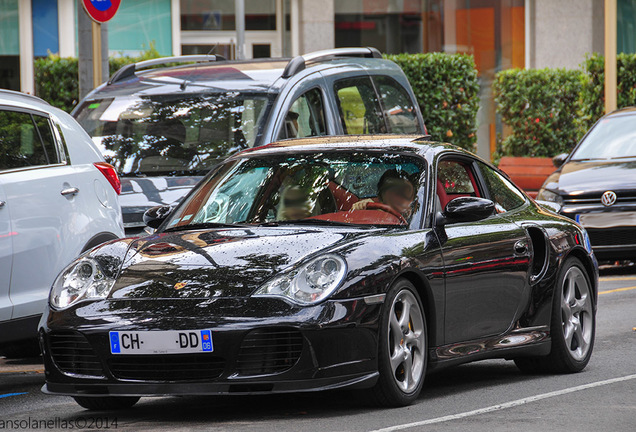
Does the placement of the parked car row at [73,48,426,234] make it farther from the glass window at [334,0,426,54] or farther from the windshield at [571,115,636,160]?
the glass window at [334,0,426,54]

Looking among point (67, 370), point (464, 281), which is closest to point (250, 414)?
point (67, 370)

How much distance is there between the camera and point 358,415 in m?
6.37

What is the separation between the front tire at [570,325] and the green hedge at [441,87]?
1367 cm

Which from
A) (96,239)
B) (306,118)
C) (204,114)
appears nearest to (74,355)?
(96,239)

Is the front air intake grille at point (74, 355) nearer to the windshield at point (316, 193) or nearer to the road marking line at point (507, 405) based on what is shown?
the windshield at point (316, 193)

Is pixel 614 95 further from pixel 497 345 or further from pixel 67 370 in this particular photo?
pixel 67 370

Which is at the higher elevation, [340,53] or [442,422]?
[340,53]

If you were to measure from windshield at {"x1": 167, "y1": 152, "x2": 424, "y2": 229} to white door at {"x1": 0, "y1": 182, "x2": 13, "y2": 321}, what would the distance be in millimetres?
952

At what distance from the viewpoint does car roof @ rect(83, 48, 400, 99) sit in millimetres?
11742

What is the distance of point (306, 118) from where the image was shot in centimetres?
1170

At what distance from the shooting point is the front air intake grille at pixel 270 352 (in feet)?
20.2

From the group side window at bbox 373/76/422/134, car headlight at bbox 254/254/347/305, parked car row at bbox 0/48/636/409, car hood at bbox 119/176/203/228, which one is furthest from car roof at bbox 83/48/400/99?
car headlight at bbox 254/254/347/305

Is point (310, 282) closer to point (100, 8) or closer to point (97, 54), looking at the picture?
point (100, 8)

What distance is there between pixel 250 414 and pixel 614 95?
49.9 feet
